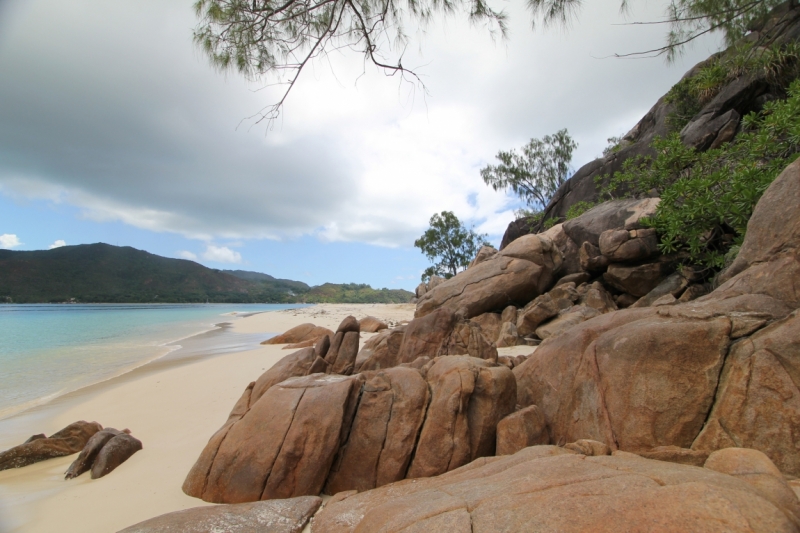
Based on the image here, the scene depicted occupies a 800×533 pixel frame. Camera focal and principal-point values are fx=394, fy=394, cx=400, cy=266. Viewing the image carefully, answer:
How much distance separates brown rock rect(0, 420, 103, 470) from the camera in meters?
5.48

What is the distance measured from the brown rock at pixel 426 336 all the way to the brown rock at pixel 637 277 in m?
5.86

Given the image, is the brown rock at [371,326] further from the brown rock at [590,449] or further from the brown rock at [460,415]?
the brown rock at [590,449]

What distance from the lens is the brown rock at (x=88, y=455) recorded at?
514 centimetres

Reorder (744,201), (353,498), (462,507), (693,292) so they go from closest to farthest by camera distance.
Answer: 1. (462,507)
2. (353,498)
3. (744,201)
4. (693,292)

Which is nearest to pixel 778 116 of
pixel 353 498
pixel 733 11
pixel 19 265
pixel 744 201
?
pixel 744 201

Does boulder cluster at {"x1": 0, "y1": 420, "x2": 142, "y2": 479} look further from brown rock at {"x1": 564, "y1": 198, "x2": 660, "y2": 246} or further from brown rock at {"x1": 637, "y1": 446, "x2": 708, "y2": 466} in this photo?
brown rock at {"x1": 564, "y1": 198, "x2": 660, "y2": 246}

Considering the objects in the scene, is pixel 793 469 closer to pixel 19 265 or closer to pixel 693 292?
pixel 693 292

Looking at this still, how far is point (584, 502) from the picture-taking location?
7.42ft

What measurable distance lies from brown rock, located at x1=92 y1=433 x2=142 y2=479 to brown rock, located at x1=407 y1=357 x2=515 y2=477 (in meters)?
4.03

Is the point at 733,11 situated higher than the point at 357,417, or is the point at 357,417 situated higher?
the point at 733,11

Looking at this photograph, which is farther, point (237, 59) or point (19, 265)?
point (19, 265)

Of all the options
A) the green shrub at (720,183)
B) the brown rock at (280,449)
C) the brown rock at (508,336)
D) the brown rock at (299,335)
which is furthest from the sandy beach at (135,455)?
the brown rock at (299,335)

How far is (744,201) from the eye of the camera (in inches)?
299

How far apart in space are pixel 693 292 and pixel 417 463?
8.54 meters
